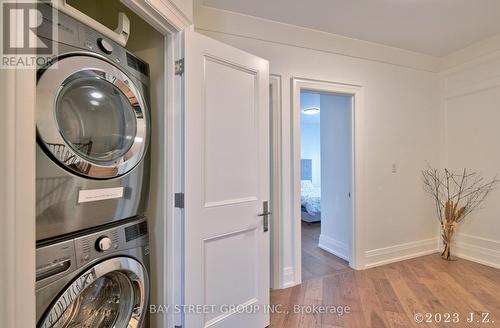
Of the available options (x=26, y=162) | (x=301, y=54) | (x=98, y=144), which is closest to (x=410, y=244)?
→ (x=301, y=54)

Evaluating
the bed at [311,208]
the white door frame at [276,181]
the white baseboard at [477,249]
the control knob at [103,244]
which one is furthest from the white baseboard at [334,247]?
the control knob at [103,244]

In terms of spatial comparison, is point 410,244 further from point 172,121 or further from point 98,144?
point 98,144

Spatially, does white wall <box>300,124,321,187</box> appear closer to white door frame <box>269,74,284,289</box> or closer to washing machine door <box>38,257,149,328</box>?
white door frame <box>269,74,284,289</box>

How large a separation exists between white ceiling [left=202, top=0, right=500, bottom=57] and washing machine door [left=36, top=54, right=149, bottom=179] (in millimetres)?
1442

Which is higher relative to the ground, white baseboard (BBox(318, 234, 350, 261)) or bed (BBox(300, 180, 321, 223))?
bed (BBox(300, 180, 321, 223))

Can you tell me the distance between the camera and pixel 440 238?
11.0ft

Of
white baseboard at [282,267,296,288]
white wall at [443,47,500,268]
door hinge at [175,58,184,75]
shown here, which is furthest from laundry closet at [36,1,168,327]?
white wall at [443,47,500,268]

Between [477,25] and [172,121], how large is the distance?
323 cm

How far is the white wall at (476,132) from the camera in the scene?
113 inches

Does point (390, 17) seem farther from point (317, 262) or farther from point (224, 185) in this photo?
point (317, 262)

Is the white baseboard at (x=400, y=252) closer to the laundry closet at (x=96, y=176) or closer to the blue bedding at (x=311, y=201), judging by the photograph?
the blue bedding at (x=311, y=201)

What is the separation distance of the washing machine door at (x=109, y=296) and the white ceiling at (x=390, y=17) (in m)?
2.15

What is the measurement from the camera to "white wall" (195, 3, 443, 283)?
247 centimetres

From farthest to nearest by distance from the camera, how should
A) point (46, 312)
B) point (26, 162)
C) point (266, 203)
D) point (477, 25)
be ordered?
point (477, 25), point (266, 203), point (46, 312), point (26, 162)
